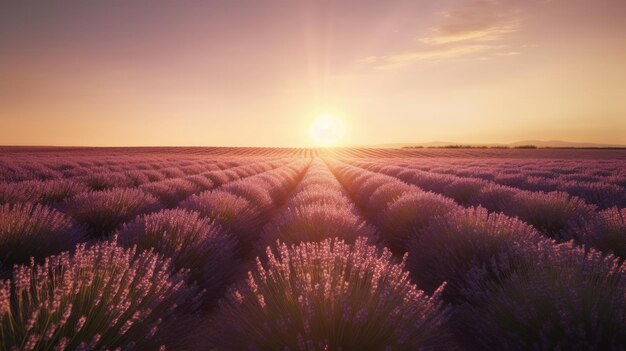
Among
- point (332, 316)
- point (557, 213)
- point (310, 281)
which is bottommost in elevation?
point (557, 213)

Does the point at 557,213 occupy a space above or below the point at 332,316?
below

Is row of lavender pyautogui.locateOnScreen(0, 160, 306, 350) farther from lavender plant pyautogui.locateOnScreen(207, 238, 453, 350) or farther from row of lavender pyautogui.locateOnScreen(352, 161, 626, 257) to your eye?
row of lavender pyautogui.locateOnScreen(352, 161, 626, 257)

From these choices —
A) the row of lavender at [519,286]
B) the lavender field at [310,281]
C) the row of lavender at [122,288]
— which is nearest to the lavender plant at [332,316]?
the lavender field at [310,281]

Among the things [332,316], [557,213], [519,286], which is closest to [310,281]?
[332,316]

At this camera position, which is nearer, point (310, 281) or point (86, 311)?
point (86, 311)

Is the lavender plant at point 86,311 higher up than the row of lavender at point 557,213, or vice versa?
the lavender plant at point 86,311

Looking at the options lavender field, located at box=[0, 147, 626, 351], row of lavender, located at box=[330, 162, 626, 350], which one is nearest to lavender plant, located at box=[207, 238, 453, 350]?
lavender field, located at box=[0, 147, 626, 351]

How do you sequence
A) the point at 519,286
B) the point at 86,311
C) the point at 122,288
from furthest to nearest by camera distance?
the point at 519,286 → the point at 122,288 → the point at 86,311

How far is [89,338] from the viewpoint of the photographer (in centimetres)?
175

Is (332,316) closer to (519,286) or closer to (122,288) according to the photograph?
(122,288)

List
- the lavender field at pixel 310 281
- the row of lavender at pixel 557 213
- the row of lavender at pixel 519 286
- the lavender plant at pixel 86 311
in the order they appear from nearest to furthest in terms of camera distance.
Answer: the lavender plant at pixel 86 311 → the lavender field at pixel 310 281 → the row of lavender at pixel 519 286 → the row of lavender at pixel 557 213

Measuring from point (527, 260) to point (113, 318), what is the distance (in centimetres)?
285

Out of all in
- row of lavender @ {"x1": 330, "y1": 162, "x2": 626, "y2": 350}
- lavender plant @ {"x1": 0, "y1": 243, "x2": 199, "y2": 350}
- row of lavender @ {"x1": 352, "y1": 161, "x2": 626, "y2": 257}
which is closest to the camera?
lavender plant @ {"x1": 0, "y1": 243, "x2": 199, "y2": 350}

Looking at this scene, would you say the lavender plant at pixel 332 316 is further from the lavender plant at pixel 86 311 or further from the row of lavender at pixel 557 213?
the row of lavender at pixel 557 213
